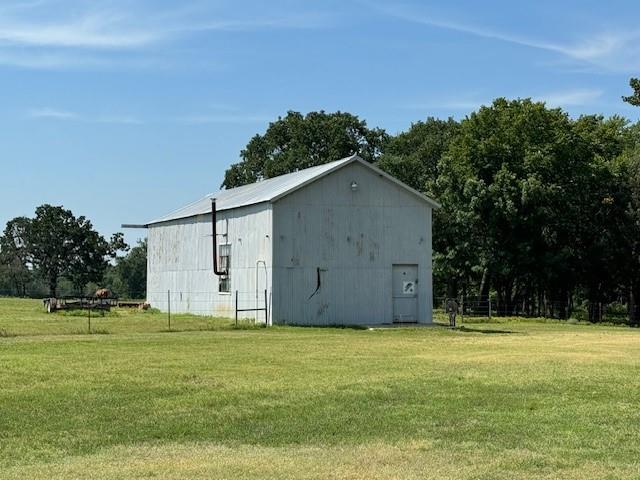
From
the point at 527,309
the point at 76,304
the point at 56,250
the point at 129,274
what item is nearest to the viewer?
the point at 76,304

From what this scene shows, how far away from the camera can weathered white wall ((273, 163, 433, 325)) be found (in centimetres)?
3544

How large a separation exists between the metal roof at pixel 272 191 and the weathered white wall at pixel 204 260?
0.44 metres

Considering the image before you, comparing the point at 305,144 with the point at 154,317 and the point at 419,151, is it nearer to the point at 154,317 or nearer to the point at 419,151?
the point at 419,151

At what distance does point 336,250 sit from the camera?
36.1 m

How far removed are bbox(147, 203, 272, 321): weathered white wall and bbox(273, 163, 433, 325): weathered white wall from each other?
1.00 meters

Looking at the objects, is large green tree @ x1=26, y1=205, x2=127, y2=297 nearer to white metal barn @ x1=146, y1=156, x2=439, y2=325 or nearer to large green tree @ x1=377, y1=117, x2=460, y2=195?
large green tree @ x1=377, y1=117, x2=460, y2=195

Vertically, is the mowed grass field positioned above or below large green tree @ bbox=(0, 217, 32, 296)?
below

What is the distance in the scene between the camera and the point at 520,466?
9.12 m

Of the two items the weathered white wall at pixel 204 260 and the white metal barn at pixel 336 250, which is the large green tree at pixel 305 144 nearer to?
the weathered white wall at pixel 204 260

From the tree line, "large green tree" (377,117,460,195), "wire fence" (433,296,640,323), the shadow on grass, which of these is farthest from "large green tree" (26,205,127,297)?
the shadow on grass

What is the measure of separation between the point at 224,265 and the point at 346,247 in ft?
22.4

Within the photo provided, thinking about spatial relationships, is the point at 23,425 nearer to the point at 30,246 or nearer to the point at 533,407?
the point at 533,407

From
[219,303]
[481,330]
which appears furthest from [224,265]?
[481,330]

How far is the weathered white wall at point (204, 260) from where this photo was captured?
3653 centimetres
